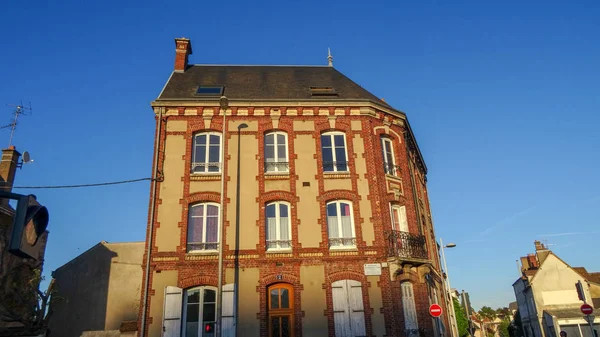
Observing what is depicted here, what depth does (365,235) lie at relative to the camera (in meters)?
18.0

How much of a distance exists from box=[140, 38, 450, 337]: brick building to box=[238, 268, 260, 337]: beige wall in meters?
0.04

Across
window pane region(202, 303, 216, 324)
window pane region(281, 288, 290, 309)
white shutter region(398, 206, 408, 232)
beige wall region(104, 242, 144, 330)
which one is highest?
white shutter region(398, 206, 408, 232)

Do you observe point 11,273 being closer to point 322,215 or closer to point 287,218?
point 287,218

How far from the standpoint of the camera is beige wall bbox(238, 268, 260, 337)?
16.2 m

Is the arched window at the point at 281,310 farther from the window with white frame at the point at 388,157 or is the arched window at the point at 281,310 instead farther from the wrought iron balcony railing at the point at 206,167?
the window with white frame at the point at 388,157

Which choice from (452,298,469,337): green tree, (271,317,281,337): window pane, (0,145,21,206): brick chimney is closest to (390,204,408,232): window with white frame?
(271,317,281,337): window pane

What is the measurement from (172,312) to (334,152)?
9.43 meters

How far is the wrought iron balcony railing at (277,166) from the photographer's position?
19.0 metres

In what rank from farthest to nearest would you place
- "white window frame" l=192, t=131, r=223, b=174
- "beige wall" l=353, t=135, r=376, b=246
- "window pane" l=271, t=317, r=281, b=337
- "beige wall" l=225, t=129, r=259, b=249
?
"white window frame" l=192, t=131, r=223, b=174
"beige wall" l=353, t=135, r=376, b=246
"beige wall" l=225, t=129, r=259, b=249
"window pane" l=271, t=317, r=281, b=337

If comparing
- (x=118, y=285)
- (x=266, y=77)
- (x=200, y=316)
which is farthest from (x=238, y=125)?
(x=118, y=285)

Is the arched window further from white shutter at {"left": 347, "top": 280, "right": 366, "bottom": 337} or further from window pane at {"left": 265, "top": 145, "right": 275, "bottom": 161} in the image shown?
window pane at {"left": 265, "top": 145, "right": 275, "bottom": 161}

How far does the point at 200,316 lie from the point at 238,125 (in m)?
8.20

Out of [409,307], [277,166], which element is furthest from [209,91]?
[409,307]

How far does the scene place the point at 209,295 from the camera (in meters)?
16.7
